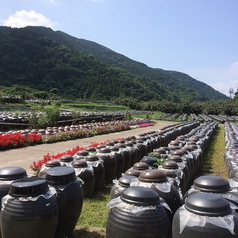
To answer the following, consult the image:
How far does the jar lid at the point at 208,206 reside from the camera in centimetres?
256

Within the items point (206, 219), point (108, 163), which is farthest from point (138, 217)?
point (108, 163)

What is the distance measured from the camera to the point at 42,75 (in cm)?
8388

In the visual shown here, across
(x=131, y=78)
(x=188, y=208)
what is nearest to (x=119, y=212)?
(x=188, y=208)

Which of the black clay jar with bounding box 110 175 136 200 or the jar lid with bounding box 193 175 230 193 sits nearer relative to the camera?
the jar lid with bounding box 193 175 230 193

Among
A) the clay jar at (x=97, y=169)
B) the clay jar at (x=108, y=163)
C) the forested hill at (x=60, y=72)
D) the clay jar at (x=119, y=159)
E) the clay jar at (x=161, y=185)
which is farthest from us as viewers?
the forested hill at (x=60, y=72)

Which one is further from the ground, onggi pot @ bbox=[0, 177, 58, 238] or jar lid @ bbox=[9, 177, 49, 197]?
jar lid @ bbox=[9, 177, 49, 197]

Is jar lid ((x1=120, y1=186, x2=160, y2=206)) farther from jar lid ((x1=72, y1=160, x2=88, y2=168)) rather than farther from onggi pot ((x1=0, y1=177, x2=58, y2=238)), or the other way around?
jar lid ((x1=72, y1=160, x2=88, y2=168))

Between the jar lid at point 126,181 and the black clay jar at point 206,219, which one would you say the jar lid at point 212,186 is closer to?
the black clay jar at point 206,219

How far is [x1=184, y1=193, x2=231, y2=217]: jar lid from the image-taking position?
8.41 ft

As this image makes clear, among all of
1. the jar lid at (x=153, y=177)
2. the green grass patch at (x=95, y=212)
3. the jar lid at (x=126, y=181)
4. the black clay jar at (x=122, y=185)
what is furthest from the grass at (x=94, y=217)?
the jar lid at (x=153, y=177)

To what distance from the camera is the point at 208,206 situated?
8.43 ft

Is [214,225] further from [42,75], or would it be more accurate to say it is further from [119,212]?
[42,75]

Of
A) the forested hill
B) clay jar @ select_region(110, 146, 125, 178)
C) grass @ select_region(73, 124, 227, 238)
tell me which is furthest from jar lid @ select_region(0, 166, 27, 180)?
the forested hill

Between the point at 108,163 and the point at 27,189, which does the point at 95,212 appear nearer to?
the point at 108,163
